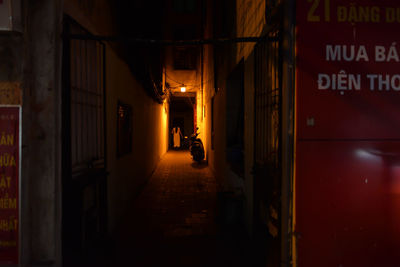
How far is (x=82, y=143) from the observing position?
364cm

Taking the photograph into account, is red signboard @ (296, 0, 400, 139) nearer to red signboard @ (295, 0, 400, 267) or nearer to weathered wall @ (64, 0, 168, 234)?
red signboard @ (295, 0, 400, 267)

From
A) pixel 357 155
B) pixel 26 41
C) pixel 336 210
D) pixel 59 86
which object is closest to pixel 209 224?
pixel 336 210

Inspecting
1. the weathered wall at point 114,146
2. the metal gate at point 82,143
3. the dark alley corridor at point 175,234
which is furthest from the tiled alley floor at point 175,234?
the metal gate at point 82,143

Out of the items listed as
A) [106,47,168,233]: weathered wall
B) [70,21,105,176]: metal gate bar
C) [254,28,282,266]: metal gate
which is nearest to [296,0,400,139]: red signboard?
[254,28,282,266]: metal gate

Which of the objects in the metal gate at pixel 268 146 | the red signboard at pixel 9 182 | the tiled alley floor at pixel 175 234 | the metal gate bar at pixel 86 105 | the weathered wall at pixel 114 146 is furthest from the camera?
the weathered wall at pixel 114 146

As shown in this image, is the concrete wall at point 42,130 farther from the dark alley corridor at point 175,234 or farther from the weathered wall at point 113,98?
the dark alley corridor at point 175,234

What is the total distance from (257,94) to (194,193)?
14.9ft

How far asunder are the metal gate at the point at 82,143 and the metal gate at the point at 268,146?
7.82ft

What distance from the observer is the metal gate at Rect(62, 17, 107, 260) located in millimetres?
2941

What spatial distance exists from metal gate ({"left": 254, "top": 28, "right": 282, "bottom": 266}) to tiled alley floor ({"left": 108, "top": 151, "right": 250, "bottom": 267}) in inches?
33.4

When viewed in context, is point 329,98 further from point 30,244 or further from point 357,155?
point 30,244

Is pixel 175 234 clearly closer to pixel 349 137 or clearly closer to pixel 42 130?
pixel 42 130

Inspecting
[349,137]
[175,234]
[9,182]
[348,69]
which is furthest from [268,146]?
[9,182]

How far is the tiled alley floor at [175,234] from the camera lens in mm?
3863
